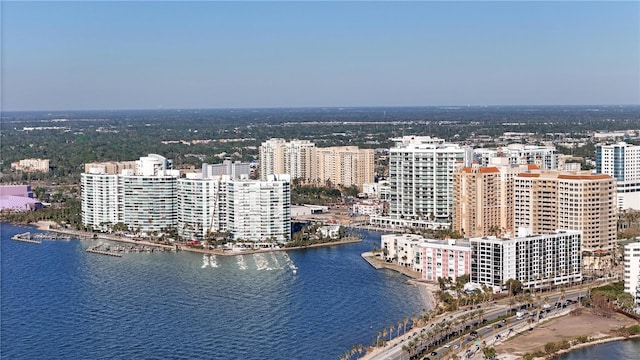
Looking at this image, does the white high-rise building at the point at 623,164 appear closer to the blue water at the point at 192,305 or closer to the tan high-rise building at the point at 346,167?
the tan high-rise building at the point at 346,167

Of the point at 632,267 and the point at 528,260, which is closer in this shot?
the point at 632,267

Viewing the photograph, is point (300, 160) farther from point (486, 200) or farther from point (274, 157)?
point (486, 200)

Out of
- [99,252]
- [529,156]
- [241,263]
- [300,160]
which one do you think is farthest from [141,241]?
[300,160]

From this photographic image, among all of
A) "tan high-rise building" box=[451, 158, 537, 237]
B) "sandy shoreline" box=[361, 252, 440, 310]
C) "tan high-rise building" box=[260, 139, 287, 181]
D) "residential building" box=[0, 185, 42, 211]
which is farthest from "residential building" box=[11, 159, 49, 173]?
"tan high-rise building" box=[451, 158, 537, 237]

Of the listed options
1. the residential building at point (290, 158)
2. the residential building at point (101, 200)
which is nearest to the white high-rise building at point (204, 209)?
the residential building at point (101, 200)

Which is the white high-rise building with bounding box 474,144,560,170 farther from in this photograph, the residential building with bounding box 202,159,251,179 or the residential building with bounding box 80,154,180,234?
the residential building with bounding box 80,154,180,234

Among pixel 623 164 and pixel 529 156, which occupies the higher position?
pixel 529 156

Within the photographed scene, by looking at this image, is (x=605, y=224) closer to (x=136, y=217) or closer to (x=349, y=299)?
(x=349, y=299)

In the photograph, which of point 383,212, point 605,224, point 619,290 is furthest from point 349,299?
point 383,212
